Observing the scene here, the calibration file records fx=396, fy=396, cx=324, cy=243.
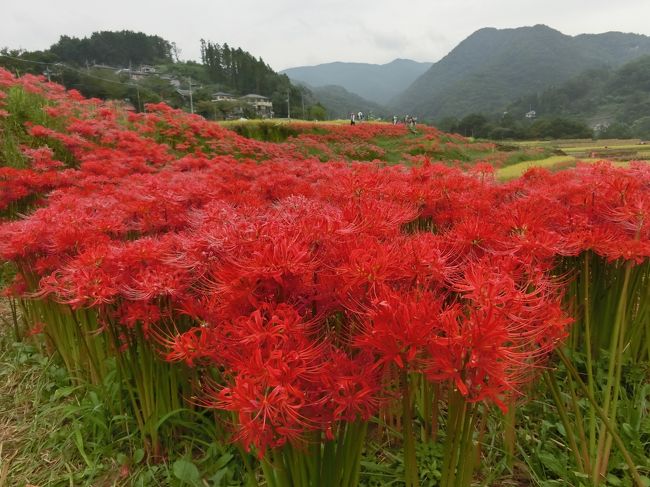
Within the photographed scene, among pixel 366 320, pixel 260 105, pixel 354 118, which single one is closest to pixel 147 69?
pixel 260 105

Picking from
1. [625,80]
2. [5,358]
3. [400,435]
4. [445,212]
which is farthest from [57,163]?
[625,80]

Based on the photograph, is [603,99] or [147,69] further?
[147,69]

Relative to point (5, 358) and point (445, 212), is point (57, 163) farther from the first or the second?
point (445, 212)

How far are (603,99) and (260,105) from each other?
2019 inches

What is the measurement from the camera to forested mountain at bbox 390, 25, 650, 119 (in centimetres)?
10344

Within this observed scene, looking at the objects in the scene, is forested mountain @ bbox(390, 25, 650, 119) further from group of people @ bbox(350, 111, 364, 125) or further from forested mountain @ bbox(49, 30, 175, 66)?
forested mountain @ bbox(49, 30, 175, 66)

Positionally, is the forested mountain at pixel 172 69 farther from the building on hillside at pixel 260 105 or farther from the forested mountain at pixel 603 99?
the forested mountain at pixel 603 99

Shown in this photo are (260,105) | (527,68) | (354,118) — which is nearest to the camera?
(354,118)

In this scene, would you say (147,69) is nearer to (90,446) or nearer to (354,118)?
(354,118)

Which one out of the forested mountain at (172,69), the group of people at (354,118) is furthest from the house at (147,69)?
the group of people at (354,118)

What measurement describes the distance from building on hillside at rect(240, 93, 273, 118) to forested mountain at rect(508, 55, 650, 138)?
129 ft

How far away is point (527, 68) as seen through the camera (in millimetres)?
119188

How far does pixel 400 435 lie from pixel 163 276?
153 cm

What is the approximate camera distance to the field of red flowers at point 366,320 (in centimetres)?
110
